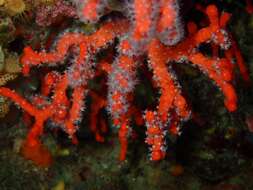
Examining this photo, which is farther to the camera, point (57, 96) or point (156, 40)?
point (57, 96)

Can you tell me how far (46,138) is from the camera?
300 cm

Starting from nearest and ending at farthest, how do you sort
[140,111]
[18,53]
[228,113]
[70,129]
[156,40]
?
[156,40] < [70,129] < [18,53] < [140,111] < [228,113]

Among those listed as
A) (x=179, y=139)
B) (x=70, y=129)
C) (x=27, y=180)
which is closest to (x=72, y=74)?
(x=70, y=129)

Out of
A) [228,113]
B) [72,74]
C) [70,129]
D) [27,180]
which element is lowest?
[27,180]

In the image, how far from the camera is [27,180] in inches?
113

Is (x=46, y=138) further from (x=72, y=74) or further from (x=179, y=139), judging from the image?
(x=179, y=139)

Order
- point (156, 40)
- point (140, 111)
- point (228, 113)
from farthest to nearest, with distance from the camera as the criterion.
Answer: point (228, 113) → point (140, 111) → point (156, 40)

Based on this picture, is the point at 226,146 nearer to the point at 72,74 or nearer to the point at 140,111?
the point at 140,111

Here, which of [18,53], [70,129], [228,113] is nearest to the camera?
[70,129]

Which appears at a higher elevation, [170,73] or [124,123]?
[170,73]

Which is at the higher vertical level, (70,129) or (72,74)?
(72,74)

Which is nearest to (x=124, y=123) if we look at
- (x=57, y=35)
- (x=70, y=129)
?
(x=70, y=129)

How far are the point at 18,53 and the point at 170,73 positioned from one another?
1.19 meters

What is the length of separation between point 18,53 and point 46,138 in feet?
2.58
